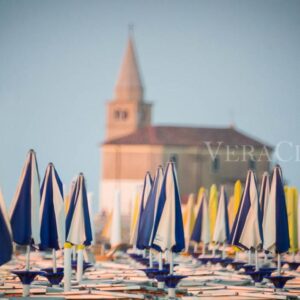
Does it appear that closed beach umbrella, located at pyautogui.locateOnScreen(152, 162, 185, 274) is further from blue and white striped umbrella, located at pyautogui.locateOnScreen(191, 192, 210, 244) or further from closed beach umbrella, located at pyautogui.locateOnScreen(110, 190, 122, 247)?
closed beach umbrella, located at pyautogui.locateOnScreen(110, 190, 122, 247)

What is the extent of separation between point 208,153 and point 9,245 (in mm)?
79313

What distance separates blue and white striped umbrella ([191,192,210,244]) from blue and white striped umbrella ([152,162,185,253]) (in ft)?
36.3

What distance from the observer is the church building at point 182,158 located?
94.3m

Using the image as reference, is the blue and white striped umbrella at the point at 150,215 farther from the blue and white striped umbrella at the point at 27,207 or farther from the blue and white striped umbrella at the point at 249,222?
the blue and white striped umbrella at the point at 27,207

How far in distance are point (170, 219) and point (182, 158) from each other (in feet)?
243

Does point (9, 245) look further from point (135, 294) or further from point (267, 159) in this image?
point (267, 159)

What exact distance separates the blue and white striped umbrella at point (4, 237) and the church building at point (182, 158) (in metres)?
73.2

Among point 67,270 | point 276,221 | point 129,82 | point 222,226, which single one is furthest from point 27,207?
point 129,82

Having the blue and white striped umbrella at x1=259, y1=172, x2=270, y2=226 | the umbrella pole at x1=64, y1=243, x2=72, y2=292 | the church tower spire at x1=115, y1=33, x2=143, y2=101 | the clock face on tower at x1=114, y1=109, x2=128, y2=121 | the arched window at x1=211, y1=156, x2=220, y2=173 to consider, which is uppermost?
the church tower spire at x1=115, y1=33, x2=143, y2=101

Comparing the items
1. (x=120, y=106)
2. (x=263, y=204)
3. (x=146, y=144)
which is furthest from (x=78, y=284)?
(x=120, y=106)

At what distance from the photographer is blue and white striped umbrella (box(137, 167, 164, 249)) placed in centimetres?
2231

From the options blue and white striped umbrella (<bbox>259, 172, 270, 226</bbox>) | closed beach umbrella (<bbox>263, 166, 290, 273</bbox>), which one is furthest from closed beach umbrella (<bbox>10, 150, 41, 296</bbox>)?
blue and white striped umbrella (<bbox>259, 172, 270, 226</bbox>)

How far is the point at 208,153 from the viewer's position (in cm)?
9688

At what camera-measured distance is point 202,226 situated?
1312 inches
